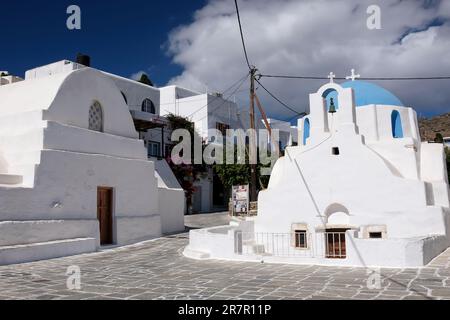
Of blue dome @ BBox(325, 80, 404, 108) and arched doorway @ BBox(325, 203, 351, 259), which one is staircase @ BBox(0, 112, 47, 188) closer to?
arched doorway @ BBox(325, 203, 351, 259)

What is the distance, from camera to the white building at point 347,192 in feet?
40.1

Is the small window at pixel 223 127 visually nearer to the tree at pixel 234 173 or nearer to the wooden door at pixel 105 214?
the tree at pixel 234 173

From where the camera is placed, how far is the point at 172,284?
781 centimetres

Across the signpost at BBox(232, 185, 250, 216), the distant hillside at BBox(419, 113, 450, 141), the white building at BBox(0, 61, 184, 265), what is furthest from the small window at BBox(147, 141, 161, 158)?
the distant hillside at BBox(419, 113, 450, 141)

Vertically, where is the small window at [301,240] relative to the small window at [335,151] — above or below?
below

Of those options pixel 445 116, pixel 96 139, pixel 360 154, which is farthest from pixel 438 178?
pixel 445 116

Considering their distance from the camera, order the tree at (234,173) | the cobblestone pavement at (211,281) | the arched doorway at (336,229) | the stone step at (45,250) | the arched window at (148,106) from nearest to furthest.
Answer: the cobblestone pavement at (211,281), the stone step at (45,250), the arched doorway at (336,229), the tree at (234,173), the arched window at (148,106)

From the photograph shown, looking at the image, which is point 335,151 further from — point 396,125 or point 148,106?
point 148,106

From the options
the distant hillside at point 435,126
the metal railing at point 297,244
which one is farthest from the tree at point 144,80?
the distant hillside at point 435,126

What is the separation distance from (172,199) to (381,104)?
9.29 meters

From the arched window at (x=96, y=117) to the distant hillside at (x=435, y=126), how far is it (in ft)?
165

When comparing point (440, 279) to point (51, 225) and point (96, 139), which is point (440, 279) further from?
point (96, 139)
